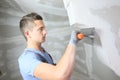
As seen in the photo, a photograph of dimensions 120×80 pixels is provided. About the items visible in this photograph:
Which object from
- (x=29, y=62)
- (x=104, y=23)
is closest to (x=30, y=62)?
(x=29, y=62)

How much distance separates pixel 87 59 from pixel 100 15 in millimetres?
425

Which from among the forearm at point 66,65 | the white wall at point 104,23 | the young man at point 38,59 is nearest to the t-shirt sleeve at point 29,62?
the young man at point 38,59

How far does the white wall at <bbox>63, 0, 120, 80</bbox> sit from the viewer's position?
1849 millimetres

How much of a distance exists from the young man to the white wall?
41 cm

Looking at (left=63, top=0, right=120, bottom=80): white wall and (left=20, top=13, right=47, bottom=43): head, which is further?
(left=63, top=0, right=120, bottom=80): white wall

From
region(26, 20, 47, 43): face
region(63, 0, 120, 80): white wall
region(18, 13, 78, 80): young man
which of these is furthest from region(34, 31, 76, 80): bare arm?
region(63, 0, 120, 80): white wall

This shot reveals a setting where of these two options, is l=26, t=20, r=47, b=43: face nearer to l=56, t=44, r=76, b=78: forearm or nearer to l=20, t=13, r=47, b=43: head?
l=20, t=13, r=47, b=43: head

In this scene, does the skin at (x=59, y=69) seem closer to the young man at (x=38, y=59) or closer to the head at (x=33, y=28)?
the young man at (x=38, y=59)

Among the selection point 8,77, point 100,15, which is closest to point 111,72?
point 100,15

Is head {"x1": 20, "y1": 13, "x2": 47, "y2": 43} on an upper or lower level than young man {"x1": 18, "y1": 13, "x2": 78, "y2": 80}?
upper

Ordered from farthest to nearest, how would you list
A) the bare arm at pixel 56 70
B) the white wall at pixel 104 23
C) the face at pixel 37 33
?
the white wall at pixel 104 23 → the face at pixel 37 33 → the bare arm at pixel 56 70

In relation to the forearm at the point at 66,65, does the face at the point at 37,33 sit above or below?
above

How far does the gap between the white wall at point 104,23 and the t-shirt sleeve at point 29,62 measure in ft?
2.29

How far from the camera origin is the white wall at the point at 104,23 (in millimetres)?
1849
